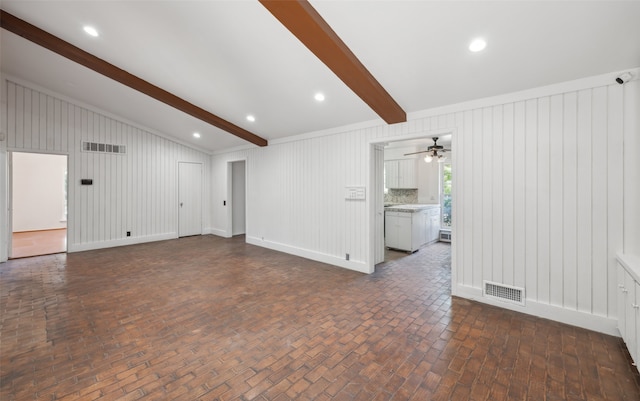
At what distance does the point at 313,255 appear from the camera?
220 inches

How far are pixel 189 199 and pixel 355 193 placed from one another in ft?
19.3

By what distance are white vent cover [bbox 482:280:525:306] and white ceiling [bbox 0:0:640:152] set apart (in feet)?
7.83

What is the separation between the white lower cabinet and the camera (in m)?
2.07

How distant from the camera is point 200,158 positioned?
852cm

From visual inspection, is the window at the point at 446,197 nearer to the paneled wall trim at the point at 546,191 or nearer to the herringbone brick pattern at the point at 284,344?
the herringbone brick pattern at the point at 284,344

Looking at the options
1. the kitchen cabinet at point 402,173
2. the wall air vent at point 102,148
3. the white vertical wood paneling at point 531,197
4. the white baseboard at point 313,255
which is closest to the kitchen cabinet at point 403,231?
the kitchen cabinet at point 402,173

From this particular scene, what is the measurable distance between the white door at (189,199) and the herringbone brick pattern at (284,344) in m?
3.88

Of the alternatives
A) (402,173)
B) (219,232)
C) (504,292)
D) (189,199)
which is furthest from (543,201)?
(189,199)

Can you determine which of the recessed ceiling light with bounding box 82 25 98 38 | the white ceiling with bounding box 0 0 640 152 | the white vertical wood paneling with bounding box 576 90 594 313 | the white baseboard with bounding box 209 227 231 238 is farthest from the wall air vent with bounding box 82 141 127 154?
the white vertical wood paneling with bounding box 576 90 594 313

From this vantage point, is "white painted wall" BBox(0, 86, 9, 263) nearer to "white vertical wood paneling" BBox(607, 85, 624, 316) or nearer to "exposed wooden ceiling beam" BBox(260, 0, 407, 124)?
"exposed wooden ceiling beam" BBox(260, 0, 407, 124)

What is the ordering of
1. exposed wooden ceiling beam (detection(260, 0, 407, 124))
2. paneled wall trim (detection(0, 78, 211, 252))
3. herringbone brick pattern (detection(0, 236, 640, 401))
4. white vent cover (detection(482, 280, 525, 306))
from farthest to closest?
paneled wall trim (detection(0, 78, 211, 252)) < white vent cover (detection(482, 280, 525, 306)) < exposed wooden ceiling beam (detection(260, 0, 407, 124)) < herringbone brick pattern (detection(0, 236, 640, 401))

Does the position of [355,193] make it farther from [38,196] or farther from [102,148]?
[38,196]

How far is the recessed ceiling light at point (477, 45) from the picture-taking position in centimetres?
253

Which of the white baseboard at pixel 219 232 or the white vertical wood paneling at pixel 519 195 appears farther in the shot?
the white baseboard at pixel 219 232
